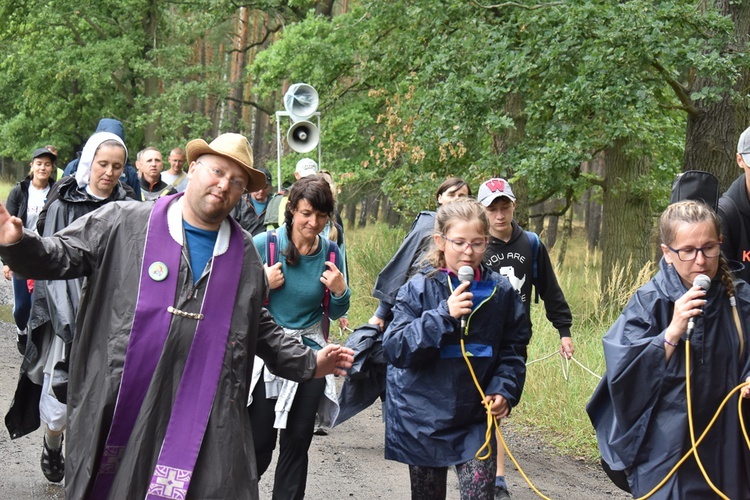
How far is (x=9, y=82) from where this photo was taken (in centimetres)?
3984

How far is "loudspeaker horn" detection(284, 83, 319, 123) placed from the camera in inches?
598

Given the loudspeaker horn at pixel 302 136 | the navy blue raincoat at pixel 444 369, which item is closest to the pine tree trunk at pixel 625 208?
the loudspeaker horn at pixel 302 136

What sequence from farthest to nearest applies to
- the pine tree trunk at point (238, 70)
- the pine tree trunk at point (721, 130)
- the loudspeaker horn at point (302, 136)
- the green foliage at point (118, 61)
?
the pine tree trunk at point (238, 70) → the green foliage at point (118, 61) → the loudspeaker horn at point (302, 136) → the pine tree trunk at point (721, 130)

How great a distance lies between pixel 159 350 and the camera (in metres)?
3.81

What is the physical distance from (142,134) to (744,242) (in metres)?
30.3

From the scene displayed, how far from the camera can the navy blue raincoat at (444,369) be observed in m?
4.63

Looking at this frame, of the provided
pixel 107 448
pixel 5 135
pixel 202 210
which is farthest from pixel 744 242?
pixel 5 135

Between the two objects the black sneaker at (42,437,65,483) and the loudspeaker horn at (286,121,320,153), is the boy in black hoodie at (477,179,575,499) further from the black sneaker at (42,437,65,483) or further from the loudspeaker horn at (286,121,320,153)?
the loudspeaker horn at (286,121,320,153)

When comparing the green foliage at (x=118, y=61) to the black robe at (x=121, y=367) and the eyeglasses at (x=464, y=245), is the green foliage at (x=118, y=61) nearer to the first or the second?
the eyeglasses at (x=464, y=245)

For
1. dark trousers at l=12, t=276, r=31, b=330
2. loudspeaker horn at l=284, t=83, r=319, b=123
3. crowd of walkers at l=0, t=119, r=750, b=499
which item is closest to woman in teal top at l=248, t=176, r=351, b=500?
crowd of walkers at l=0, t=119, r=750, b=499

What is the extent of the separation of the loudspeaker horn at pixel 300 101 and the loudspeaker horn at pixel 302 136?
12cm

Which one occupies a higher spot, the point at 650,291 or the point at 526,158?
the point at 526,158

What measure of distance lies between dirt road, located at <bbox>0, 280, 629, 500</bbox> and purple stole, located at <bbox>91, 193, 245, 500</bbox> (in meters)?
2.72

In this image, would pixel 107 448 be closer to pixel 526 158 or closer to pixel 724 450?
pixel 724 450
